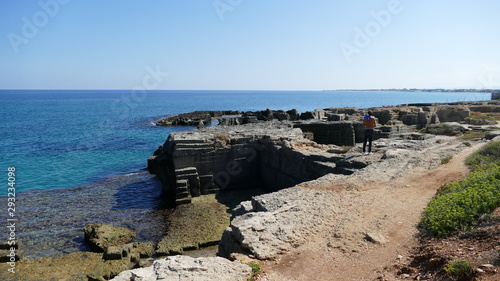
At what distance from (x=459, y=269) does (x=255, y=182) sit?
13.9 metres

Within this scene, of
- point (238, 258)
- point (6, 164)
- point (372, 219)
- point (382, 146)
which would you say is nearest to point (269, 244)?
point (238, 258)

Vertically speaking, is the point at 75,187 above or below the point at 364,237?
below

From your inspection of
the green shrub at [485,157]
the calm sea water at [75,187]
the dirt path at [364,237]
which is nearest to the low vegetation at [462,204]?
the dirt path at [364,237]

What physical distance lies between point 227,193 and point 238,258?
11296mm

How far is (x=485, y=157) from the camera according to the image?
10.6 m

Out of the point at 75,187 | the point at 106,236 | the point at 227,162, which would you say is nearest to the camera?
the point at 106,236

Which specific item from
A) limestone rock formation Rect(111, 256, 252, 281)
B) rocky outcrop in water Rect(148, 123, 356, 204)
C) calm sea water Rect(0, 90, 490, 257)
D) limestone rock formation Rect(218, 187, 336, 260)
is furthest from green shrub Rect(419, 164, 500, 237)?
calm sea water Rect(0, 90, 490, 257)

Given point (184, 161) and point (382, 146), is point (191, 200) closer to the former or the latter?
point (184, 161)

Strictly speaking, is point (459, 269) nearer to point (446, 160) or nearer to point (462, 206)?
point (462, 206)

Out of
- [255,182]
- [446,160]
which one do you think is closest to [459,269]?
[446,160]

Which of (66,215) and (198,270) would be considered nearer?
(198,270)

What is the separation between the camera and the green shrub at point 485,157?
402 inches

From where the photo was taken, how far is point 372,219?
24.6ft

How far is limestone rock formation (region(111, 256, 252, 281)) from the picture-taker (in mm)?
5230
